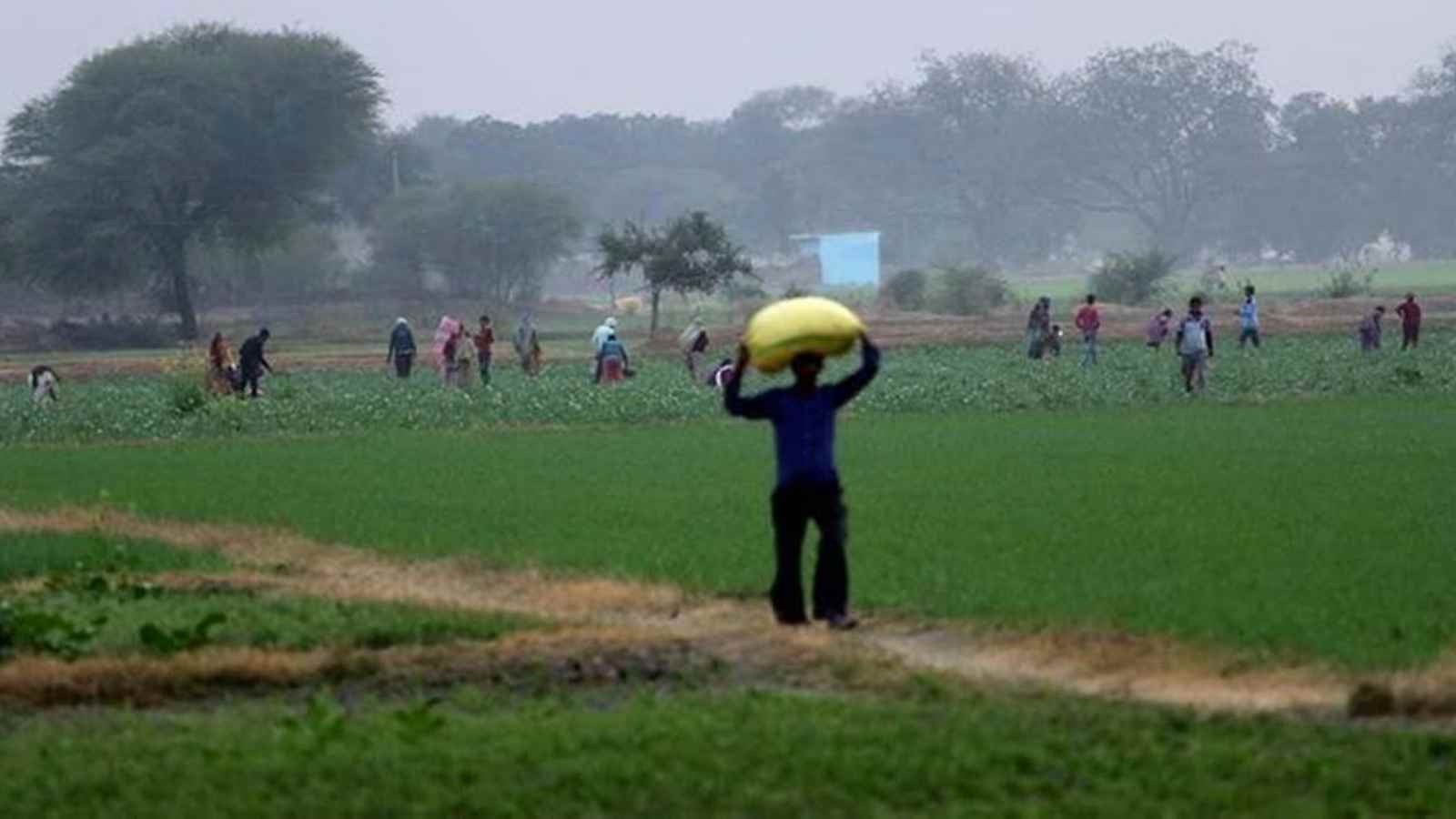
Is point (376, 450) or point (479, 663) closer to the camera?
point (479, 663)

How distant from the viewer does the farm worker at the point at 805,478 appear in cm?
1652

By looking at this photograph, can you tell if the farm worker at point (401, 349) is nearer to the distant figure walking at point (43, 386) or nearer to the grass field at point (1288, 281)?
the distant figure walking at point (43, 386)

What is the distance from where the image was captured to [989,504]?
25719mm

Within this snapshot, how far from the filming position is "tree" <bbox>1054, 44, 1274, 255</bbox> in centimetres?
15338

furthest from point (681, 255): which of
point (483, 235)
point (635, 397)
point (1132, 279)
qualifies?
point (483, 235)

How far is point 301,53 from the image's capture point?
10206 centimetres

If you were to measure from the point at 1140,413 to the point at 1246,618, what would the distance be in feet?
84.9

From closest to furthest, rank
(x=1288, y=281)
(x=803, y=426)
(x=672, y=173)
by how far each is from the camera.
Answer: (x=803, y=426) < (x=1288, y=281) < (x=672, y=173)

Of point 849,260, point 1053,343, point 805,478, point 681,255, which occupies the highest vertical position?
point 681,255

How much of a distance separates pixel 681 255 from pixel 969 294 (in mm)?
14732

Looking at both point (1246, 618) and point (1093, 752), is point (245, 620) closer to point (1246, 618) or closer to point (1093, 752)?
point (1246, 618)

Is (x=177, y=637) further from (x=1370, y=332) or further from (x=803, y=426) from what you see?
(x=1370, y=332)

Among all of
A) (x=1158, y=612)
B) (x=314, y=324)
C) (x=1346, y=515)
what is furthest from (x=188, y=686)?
(x=314, y=324)

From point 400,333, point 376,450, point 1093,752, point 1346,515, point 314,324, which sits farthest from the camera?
point 314,324
